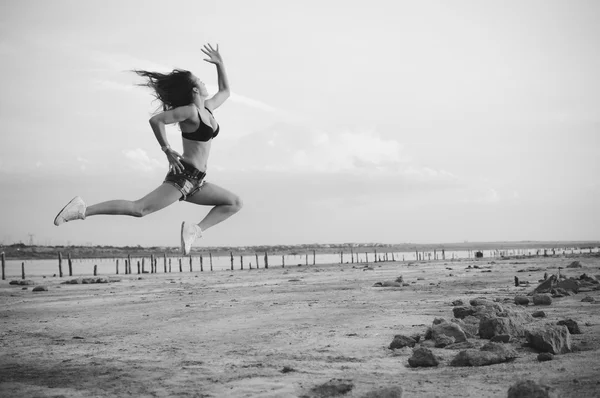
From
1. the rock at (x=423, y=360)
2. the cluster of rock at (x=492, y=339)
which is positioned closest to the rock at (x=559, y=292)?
the cluster of rock at (x=492, y=339)

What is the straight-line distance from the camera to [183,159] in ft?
15.1

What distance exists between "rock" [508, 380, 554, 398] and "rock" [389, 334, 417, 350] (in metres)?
2.73

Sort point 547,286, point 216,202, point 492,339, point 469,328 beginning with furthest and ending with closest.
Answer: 1. point 547,286
2. point 469,328
3. point 492,339
4. point 216,202

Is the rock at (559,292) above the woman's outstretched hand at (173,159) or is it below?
below

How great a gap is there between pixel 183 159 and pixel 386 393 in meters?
2.60

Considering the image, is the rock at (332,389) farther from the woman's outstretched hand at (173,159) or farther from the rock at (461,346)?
the rock at (461,346)

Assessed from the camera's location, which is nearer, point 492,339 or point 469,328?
point 492,339

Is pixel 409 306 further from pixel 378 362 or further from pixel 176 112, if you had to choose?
pixel 176 112

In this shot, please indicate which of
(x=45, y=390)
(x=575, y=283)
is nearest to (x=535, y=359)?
(x=45, y=390)

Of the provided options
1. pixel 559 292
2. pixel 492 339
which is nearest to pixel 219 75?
pixel 492 339

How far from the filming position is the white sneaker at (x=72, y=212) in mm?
4456

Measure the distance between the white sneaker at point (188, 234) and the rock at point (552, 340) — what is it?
164 inches

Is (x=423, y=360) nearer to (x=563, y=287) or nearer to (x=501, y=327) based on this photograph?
(x=501, y=327)

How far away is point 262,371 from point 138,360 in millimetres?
1808
